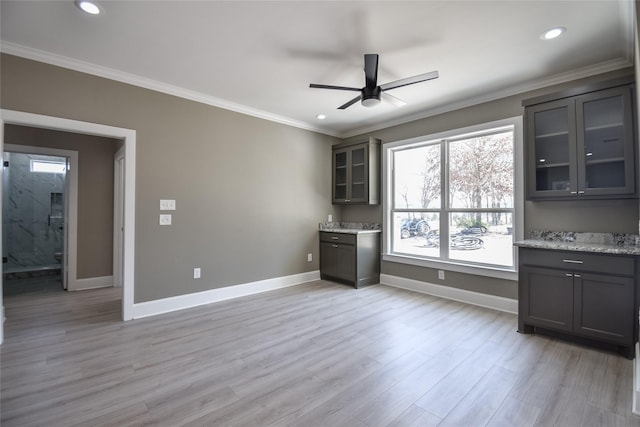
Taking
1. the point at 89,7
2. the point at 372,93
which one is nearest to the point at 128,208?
the point at 89,7

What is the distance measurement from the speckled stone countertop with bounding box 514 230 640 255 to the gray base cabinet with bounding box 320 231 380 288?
2.20 meters

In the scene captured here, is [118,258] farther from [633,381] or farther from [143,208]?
[633,381]

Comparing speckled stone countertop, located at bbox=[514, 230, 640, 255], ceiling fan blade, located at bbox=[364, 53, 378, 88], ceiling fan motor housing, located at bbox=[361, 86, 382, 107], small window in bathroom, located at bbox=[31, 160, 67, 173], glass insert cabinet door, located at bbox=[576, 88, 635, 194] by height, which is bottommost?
speckled stone countertop, located at bbox=[514, 230, 640, 255]

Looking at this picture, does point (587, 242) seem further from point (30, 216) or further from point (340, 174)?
point (30, 216)

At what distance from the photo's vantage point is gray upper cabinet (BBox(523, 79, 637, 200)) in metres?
2.60

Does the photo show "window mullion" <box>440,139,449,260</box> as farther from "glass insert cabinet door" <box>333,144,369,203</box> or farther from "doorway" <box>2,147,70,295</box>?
"doorway" <box>2,147,70,295</box>

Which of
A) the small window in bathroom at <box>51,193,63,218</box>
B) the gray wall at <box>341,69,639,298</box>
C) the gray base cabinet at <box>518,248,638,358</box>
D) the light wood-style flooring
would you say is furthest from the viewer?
the small window in bathroom at <box>51,193,63,218</box>

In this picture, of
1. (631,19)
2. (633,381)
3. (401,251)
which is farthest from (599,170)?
(401,251)

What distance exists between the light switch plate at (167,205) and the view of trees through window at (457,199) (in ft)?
11.2

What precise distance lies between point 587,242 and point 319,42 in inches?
133

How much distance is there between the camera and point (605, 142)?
2.71 metres

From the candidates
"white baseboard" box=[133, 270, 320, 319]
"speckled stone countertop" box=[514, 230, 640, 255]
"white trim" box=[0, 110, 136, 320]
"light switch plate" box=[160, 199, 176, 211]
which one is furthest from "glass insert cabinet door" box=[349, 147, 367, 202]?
"white trim" box=[0, 110, 136, 320]

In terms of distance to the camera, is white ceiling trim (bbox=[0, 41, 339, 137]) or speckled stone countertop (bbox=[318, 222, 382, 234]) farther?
speckled stone countertop (bbox=[318, 222, 382, 234])

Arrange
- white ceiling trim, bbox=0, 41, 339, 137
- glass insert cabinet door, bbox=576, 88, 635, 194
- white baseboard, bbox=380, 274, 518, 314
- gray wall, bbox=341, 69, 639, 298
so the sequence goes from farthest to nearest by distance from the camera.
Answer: white baseboard, bbox=380, 274, 518, 314 < gray wall, bbox=341, 69, 639, 298 < white ceiling trim, bbox=0, 41, 339, 137 < glass insert cabinet door, bbox=576, 88, 635, 194
